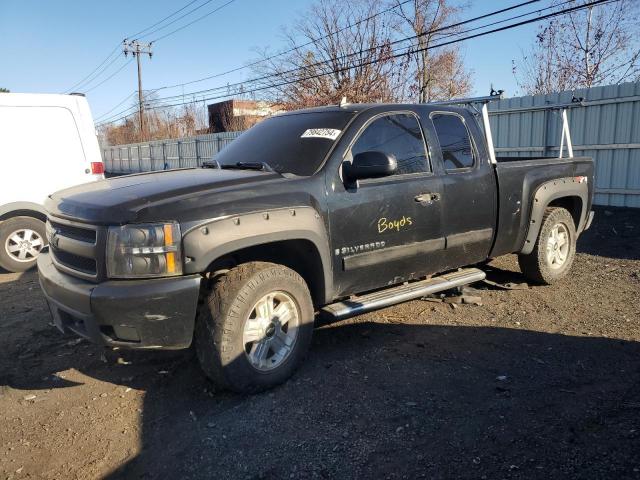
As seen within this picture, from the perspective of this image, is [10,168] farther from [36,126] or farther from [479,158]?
[479,158]

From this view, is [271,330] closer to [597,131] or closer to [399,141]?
[399,141]

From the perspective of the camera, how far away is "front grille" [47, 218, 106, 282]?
10.5 ft

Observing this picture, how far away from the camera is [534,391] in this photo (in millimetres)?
3535

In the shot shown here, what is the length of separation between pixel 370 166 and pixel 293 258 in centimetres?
89

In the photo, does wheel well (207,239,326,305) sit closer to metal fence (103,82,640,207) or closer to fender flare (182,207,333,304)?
fender flare (182,207,333,304)

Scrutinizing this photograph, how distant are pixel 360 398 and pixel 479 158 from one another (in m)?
2.64

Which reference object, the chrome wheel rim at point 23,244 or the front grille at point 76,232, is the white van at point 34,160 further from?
the front grille at point 76,232

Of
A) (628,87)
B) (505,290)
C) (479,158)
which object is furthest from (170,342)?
(628,87)

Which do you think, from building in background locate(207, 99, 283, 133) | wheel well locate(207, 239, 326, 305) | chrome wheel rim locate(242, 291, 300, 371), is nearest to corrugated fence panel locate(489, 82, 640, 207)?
wheel well locate(207, 239, 326, 305)

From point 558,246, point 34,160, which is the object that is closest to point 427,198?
point 558,246

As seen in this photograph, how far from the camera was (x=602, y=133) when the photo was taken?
9.99m

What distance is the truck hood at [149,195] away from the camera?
10.3 feet

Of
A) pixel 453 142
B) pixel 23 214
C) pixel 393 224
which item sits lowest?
pixel 23 214

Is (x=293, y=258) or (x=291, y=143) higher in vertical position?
(x=291, y=143)
